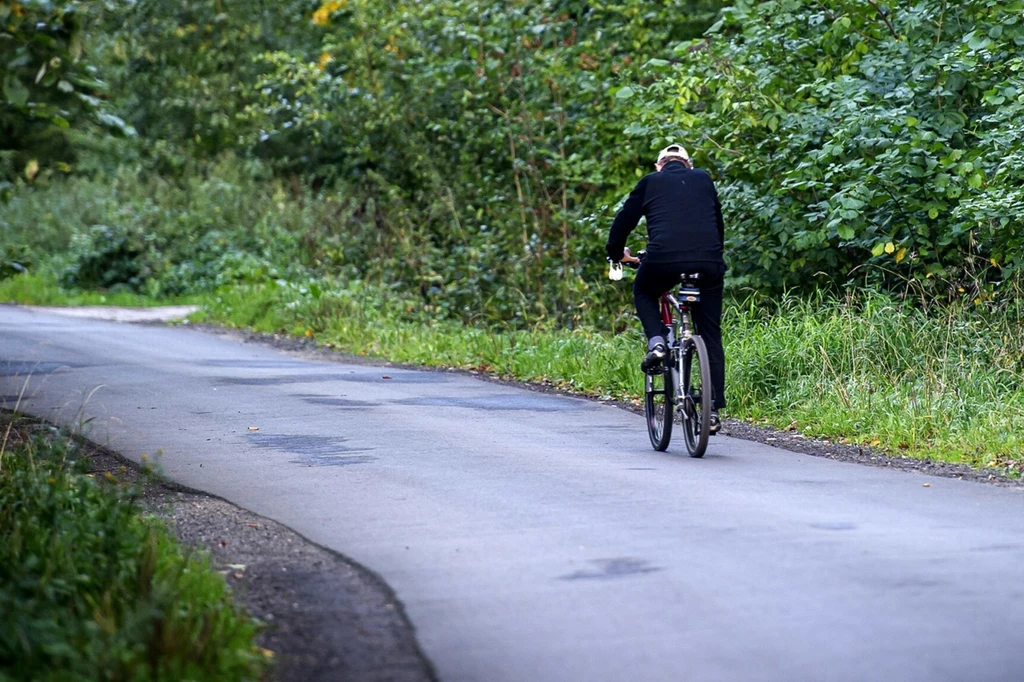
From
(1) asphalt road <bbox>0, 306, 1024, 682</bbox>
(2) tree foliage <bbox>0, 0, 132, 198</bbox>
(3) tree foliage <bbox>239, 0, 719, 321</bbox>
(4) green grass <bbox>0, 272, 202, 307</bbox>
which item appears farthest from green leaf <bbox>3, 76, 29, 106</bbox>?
(4) green grass <bbox>0, 272, 202, 307</bbox>

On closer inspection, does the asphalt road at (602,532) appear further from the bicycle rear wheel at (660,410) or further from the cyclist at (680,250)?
the cyclist at (680,250)

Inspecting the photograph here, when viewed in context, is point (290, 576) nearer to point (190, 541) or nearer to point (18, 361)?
point (190, 541)

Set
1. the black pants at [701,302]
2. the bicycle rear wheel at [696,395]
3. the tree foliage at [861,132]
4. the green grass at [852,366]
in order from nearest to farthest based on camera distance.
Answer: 1. the bicycle rear wheel at [696,395]
2. the black pants at [701,302]
3. the green grass at [852,366]
4. the tree foliage at [861,132]

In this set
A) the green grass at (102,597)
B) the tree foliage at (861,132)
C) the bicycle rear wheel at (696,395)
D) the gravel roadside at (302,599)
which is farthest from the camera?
the tree foliage at (861,132)

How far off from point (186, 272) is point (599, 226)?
12619mm

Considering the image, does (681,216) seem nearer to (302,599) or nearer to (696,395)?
(696,395)

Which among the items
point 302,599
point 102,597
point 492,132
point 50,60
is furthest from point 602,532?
point 492,132

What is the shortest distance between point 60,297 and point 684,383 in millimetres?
19059

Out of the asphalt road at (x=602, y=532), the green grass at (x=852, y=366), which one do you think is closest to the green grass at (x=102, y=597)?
the asphalt road at (x=602, y=532)

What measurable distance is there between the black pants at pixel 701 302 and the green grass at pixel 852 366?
4.88 ft

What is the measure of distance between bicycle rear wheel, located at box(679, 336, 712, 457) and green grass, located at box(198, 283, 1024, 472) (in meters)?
1.54

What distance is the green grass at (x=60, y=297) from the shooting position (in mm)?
26125

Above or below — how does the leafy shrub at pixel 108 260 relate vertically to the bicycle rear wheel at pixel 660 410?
above

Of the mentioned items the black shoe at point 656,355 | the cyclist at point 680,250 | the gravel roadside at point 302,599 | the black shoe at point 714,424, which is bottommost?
the gravel roadside at point 302,599
